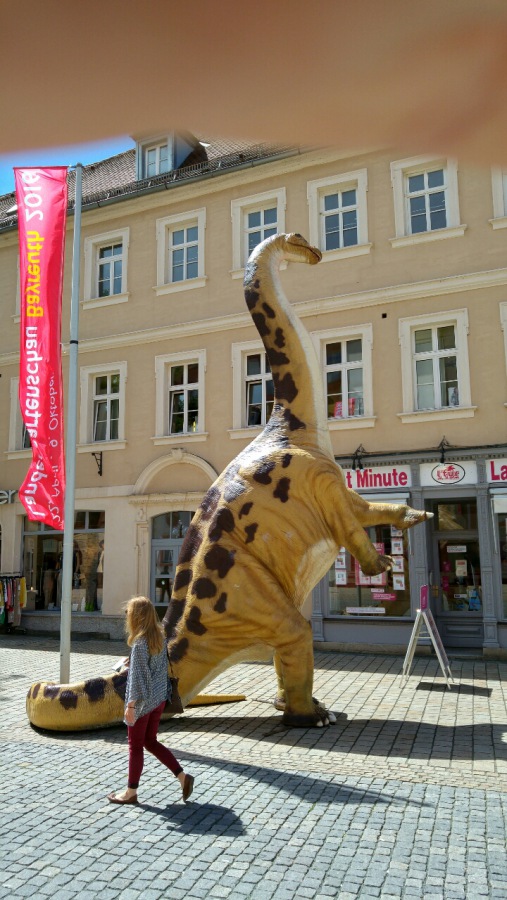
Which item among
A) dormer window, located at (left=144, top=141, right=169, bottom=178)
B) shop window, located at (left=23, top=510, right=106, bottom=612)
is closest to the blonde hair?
shop window, located at (left=23, top=510, right=106, bottom=612)

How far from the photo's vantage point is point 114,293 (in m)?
14.8

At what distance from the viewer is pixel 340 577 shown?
38.7 feet

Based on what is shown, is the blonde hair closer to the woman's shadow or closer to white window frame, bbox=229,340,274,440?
the woman's shadow

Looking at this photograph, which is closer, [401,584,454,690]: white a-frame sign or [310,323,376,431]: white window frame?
[401,584,454,690]: white a-frame sign

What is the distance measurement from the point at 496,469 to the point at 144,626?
302 inches

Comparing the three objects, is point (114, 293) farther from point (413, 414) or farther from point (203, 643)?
point (203, 643)

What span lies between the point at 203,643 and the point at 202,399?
7805 mm

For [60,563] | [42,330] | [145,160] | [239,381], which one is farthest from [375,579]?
[145,160]

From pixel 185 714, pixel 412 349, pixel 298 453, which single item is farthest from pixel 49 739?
pixel 412 349

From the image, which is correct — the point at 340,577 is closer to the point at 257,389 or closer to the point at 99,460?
the point at 257,389

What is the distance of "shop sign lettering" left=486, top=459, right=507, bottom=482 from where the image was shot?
1065 centimetres

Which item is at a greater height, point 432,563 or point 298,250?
point 298,250

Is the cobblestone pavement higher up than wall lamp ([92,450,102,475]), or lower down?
lower down

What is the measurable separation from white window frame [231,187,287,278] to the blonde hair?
380 inches
